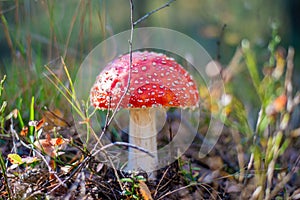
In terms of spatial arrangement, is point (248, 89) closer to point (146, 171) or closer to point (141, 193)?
point (146, 171)

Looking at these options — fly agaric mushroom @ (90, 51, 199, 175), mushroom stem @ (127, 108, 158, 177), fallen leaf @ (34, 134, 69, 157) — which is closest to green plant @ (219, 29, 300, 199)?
fly agaric mushroom @ (90, 51, 199, 175)

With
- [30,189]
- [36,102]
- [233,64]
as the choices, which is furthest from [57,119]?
[233,64]

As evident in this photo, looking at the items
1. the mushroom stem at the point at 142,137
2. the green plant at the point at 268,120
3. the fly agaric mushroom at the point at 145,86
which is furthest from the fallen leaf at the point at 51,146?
the green plant at the point at 268,120

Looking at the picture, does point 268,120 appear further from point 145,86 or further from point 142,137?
point 142,137

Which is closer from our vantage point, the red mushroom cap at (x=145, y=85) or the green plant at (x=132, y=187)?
the green plant at (x=132, y=187)

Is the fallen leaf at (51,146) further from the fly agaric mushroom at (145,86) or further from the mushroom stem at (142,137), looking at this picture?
the mushroom stem at (142,137)

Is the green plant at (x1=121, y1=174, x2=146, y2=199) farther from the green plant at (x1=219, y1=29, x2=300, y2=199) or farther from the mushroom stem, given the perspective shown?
the green plant at (x1=219, y1=29, x2=300, y2=199)
